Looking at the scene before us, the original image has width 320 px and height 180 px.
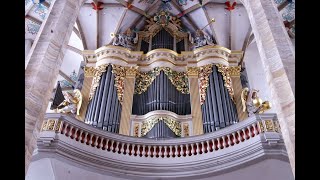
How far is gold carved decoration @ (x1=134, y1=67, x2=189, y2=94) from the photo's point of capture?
13250 mm

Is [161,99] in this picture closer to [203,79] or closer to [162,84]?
[162,84]

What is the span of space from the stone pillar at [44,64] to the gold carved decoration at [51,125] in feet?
7.53

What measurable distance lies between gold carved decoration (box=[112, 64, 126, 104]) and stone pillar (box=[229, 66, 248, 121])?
3537 millimetres

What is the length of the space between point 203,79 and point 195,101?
3.49 ft

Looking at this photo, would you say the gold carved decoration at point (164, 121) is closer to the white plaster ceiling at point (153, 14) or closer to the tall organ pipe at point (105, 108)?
the tall organ pipe at point (105, 108)

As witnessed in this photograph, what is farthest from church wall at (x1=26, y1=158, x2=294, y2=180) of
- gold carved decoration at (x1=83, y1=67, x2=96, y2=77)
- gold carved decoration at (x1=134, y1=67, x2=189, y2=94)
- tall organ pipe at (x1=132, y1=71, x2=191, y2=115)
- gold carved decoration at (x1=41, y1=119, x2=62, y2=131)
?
gold carved decoration at (x1=83, y1=67, x2=96, y2=77)

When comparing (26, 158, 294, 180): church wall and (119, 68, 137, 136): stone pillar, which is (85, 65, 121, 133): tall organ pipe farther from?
(26, 158, 294, 180): church wall

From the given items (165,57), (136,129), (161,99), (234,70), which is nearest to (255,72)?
(234,70)

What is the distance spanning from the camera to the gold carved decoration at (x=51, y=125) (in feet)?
30.0

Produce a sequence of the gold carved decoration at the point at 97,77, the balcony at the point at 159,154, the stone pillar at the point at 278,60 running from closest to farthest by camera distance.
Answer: the stone pillar at the point at 278,60, the balcony at the point at 159,154, the gold carved decoration at the point at 97,77

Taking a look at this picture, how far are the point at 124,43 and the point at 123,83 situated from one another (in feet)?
6.79

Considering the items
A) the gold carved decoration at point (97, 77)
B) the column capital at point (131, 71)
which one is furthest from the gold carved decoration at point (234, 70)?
the gold carved decoration at point (97, 77)
